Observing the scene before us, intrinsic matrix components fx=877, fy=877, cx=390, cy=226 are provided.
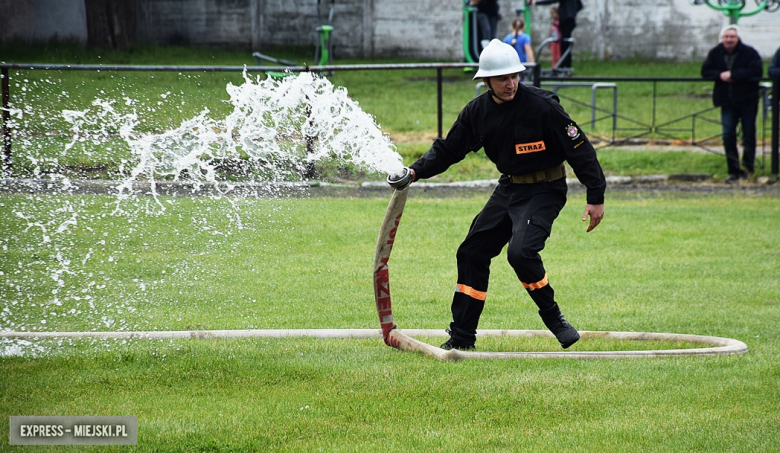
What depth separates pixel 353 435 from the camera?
4.16 meters

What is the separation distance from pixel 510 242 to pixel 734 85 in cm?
1000

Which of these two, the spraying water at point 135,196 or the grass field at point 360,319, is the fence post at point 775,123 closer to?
the grass field at point 360,319

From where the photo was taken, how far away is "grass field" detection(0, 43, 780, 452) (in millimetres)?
4277

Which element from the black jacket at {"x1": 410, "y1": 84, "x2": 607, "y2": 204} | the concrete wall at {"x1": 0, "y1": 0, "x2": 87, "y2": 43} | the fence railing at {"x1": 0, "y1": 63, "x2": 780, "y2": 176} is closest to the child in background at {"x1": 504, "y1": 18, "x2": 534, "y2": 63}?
the fence railing at {"x1": 0, "y1": 63, "x2": 780, "y2": 176}

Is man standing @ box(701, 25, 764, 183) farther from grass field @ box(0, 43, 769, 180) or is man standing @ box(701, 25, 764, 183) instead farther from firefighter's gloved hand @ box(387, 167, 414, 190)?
firefighter's gloved hand @ box(387, 167, 414, 190)

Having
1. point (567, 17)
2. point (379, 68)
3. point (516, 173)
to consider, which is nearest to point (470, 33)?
point (567, 17)

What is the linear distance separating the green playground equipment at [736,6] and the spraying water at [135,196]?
12.9m

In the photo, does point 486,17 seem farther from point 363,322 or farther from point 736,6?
point 363,322

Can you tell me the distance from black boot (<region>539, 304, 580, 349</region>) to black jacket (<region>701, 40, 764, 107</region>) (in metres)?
9.70

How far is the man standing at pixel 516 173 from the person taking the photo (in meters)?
5.37

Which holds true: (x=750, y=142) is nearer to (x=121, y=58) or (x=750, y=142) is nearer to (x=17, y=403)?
(x=17, y=403)

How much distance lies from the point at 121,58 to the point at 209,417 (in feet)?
64.2

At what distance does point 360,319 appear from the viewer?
6.70 m

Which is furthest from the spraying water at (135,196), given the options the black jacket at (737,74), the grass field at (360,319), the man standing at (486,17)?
the man standing at (486,17)
